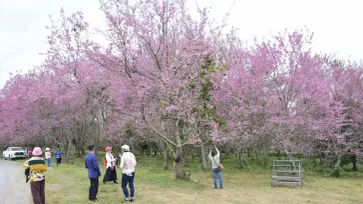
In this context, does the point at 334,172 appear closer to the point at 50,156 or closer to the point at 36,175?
the point at 36,175

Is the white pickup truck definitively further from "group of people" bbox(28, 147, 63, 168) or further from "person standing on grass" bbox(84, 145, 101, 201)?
"person standing on grass" bbox(84, 145, 101, 201)

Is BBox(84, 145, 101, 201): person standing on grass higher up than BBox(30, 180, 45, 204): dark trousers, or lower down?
higher up

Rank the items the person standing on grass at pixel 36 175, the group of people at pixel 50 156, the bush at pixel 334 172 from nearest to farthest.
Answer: the person standing on grass at pixel 36 175 < the bush at pixel 334 172 < the group of people at pixel 50 156

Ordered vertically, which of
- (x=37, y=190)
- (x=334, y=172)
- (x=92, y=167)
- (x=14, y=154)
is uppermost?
(x=92, y=167)

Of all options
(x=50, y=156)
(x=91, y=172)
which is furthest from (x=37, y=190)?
(x=50, y=156)

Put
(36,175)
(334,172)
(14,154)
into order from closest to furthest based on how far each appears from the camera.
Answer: (36,175) < (334,172) < (14,154)

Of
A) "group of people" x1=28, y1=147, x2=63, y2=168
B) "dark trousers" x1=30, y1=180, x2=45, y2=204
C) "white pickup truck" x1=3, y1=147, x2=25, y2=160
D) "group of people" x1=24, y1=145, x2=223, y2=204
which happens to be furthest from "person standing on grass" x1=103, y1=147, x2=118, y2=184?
"white pickup truck" x1=3, y1=147, x2=25, y2=160

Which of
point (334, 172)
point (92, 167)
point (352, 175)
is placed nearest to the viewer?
point (92, 167)

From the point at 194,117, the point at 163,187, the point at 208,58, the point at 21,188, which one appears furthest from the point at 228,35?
the point at 21,188

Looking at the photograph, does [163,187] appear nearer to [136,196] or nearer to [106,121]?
[136,196]

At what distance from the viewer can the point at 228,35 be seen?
1867 centimetres

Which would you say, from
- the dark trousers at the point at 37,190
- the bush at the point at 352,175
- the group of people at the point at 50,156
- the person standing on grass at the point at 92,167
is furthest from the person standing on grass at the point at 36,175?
the bush at the point at 352,175

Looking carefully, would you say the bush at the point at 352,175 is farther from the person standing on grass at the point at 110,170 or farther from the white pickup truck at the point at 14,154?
the white pickup truck at the point at 14,154

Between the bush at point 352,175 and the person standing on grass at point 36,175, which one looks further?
the bush at point 352,175
